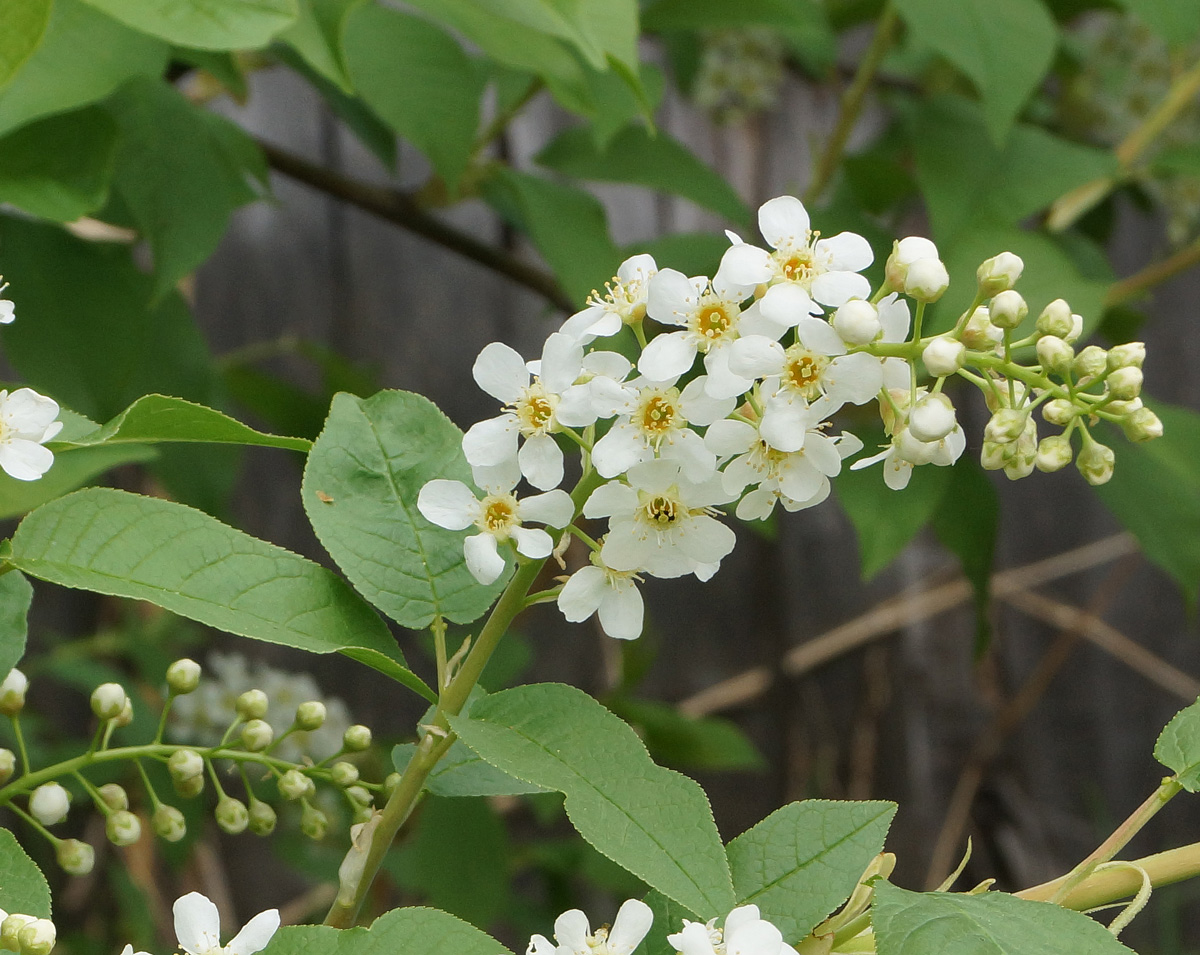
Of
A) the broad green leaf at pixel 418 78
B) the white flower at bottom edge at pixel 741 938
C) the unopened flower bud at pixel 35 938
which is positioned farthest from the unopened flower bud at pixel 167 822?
the broad green leaf at pixel 418 78

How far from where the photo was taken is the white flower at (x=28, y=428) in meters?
0.57

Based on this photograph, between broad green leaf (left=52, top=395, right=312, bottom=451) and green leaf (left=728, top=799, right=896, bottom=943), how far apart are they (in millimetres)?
265

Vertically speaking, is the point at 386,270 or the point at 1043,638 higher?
the point at 386,270

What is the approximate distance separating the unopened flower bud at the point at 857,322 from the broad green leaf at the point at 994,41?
630mm

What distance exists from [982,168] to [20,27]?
0.96m

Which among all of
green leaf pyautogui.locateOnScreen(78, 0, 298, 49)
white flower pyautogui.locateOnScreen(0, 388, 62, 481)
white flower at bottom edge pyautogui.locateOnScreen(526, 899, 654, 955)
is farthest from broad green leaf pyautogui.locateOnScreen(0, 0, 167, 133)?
white flower at bottom edge pyautogui.locateOnScreen(526, 899, 654, 955)

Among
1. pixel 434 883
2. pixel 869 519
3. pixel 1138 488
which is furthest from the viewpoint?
pixel 434 883

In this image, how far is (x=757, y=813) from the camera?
2.17m

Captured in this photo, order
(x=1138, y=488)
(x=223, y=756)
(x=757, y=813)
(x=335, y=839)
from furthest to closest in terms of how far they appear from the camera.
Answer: (x=757, y=813)
(x=335, y=839)
(x=1138, y=488)
(x=223, y=756)

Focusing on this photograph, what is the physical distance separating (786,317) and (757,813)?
5.99 feet

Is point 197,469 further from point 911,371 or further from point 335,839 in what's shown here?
point 911,371

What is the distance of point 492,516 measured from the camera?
0.56 m

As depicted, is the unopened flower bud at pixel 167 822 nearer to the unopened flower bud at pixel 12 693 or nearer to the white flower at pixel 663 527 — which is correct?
the unopened flower bud at pixel 12 693

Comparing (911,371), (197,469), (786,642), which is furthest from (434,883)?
(911,371)
